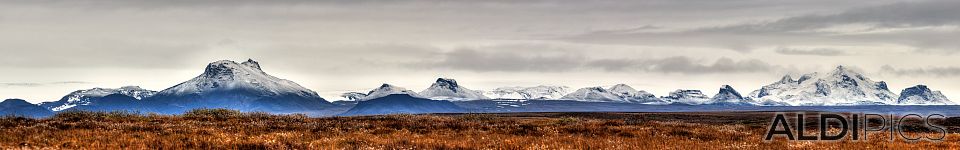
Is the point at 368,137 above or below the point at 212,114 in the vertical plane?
below

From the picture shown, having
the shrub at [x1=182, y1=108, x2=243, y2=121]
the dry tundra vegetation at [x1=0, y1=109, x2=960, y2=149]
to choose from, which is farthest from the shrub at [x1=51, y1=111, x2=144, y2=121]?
the shrub at [x1=182, y1=108, x2=243, y2=121]

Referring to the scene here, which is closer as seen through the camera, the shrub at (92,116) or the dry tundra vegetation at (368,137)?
the dry tundra vegetation at (368,137)

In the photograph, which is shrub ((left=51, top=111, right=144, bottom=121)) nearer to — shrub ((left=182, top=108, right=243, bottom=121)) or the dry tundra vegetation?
the dry tundra vegetation

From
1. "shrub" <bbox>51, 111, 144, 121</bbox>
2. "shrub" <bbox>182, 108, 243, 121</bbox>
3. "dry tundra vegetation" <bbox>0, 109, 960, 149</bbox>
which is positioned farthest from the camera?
"shrub" <bbox>182, 108, 243, 121</bbox>

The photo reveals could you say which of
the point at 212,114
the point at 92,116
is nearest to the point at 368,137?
the point at 92,116

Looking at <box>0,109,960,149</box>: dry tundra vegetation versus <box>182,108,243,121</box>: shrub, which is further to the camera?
<box>182,108,243,121</box>: shrub

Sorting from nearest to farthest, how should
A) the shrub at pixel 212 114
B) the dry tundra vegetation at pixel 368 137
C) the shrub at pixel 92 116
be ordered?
the dry tundra vegetation at pixel 368 137 < the shrub at pixel 92 116 < the shrub at pixel 212 114

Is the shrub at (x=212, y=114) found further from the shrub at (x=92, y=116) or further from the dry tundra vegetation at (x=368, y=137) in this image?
the dry tundra vegetation at (x=368, y=137)

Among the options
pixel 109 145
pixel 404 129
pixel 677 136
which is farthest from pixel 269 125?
pixel 677 136

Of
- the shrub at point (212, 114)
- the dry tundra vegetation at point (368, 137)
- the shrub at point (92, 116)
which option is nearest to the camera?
the dry tundra vegetation at point (368, 137)

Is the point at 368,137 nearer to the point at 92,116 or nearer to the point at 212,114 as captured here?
the point at 92,116

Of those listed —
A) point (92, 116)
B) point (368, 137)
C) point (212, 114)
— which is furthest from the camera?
point (212, 114)

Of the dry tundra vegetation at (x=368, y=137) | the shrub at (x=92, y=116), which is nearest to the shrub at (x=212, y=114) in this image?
the shrub at (x=92, y=116)

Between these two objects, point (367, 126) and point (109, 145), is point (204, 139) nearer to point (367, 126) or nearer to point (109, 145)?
point (109, 145)
